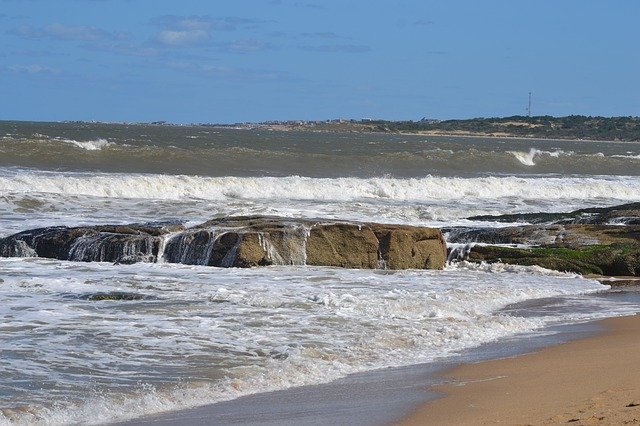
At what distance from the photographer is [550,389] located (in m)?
7.50

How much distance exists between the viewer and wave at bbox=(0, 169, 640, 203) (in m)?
30.6

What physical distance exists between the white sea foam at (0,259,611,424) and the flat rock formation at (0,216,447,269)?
39 cm

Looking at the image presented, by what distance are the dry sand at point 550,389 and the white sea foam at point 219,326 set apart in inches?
36.6

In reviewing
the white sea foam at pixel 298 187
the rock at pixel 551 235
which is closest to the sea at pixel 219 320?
the rock at pixel 551 235

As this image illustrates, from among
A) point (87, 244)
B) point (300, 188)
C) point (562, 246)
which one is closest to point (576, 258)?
point (562, 246)

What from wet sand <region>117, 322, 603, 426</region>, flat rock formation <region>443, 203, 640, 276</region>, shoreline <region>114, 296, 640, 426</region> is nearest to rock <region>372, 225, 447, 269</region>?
flat rock formation <region>443, 203, 640, 276</region>

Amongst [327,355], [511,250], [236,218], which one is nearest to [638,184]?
[511,250]

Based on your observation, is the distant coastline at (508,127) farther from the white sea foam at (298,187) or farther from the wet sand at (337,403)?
the wet sand at (337,403)

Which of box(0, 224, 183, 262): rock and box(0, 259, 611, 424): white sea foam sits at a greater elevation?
box(0, 224, 183, 262): rock

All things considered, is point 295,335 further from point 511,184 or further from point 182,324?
point 511,184

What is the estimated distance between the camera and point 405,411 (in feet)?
23.3

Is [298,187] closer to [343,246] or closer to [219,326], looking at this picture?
[343,246]

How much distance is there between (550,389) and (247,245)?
7823mm

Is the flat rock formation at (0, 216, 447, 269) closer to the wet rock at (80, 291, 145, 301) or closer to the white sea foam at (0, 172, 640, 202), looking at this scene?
the wet rock at (80, 291, 145, 301)
